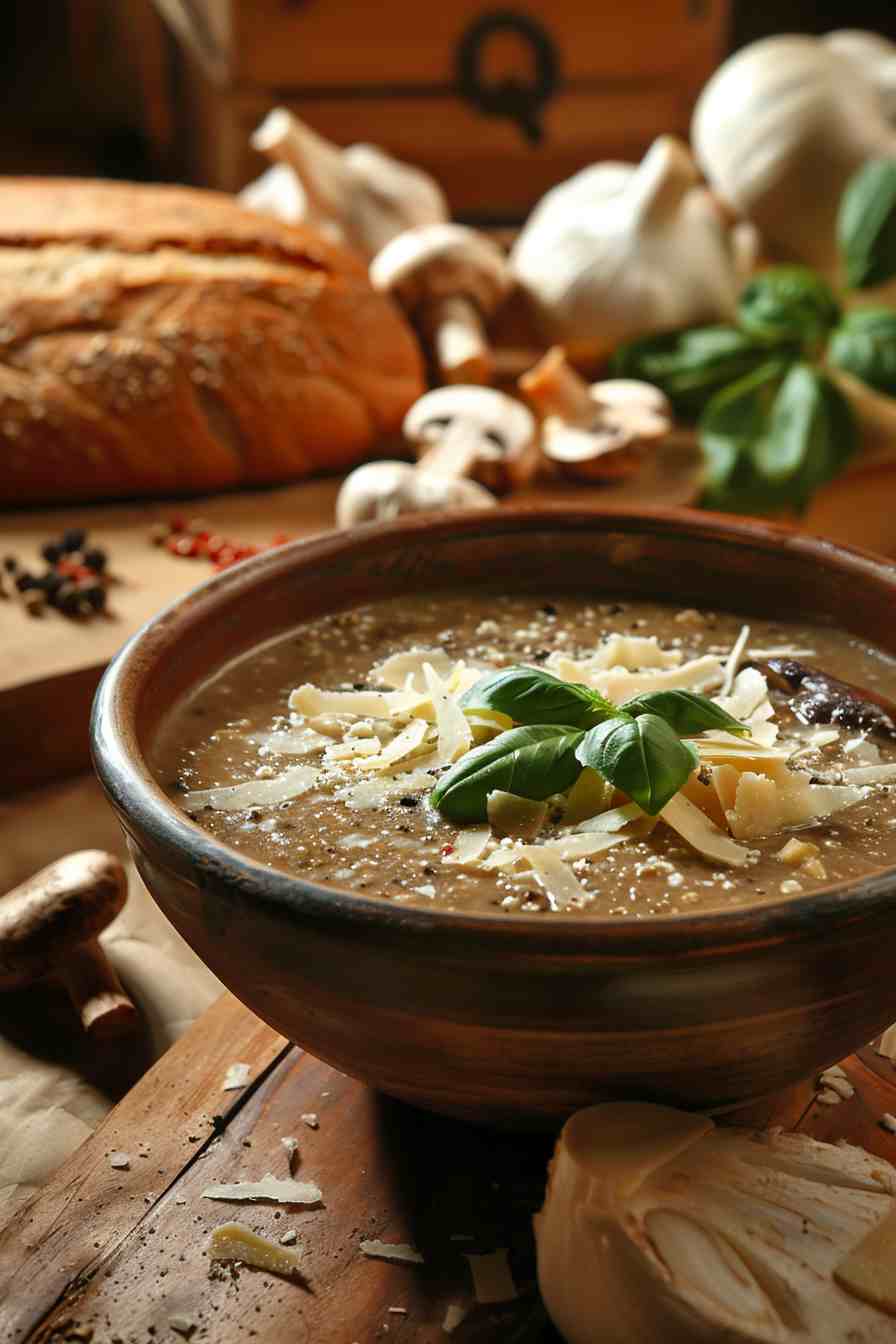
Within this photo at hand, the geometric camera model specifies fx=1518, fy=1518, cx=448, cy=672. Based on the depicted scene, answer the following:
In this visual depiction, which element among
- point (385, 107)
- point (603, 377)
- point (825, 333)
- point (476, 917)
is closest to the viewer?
point (476, 917)

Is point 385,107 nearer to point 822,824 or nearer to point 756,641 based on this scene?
point 756,641

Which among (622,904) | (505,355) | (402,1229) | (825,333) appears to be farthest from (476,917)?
(505,355)

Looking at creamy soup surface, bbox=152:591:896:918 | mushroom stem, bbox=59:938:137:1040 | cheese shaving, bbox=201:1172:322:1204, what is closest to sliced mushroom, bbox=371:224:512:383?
creamy soup surface, bbox=152:591:896:918

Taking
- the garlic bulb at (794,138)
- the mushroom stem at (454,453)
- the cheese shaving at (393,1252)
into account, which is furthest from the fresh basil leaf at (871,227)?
the cheese shaving at (393,1252)

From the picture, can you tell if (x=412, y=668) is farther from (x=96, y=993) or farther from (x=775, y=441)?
(x=775, y=441)

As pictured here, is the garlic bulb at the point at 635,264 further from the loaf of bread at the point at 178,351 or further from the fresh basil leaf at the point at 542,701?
the fresh basil leaf at the point at 542,701
